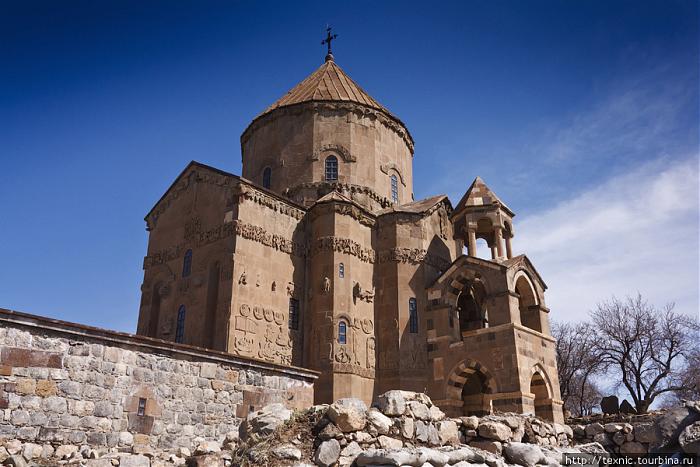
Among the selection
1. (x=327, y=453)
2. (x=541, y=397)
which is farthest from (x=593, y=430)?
(x=541, y=397)

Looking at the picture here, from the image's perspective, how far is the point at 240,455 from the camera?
28.0ft

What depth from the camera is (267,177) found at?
1062 inches

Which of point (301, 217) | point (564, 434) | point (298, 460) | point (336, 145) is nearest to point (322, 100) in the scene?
point (336, 145)

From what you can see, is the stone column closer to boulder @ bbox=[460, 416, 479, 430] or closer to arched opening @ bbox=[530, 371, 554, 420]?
arched opening @ bbox=[530, 371, 554, 420]

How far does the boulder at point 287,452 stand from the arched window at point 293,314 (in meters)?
12.4

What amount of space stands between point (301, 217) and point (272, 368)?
405 inches

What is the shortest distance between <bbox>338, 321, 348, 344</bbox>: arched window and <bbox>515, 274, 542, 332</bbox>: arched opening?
23.3 feet

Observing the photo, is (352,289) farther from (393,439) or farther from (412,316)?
(393,439)

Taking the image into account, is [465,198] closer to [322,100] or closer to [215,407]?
[322,100]

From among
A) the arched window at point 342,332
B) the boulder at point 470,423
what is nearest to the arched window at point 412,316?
the arched window at point 342,332

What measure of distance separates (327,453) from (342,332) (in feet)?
41.3

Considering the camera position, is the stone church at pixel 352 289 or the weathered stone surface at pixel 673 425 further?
the stone church at pixel 352 289

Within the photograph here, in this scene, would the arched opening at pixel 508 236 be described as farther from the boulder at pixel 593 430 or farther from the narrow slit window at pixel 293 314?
the boulder at pixel 593 430

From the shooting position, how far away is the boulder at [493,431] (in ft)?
31.8
